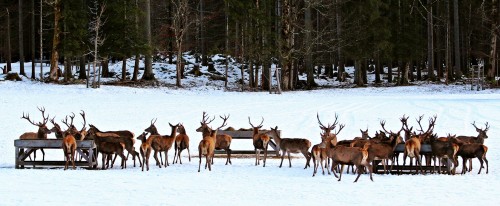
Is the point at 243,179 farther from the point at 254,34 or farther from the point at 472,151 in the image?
the point at 254,34

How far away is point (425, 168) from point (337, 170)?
1.71m

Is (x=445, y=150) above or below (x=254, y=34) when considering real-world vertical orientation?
below

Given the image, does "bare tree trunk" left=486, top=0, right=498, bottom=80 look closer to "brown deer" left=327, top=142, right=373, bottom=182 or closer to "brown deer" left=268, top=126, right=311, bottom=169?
"brown deer" left=268, top=126, right=311, bottom=169

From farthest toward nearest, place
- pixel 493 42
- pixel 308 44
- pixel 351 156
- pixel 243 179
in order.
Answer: pixel 493 42 < pixel 308 44 < pixel 243 179 < pixel 351 156

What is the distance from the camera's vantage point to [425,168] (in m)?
13.3

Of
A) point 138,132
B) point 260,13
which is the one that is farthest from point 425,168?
point 260,13

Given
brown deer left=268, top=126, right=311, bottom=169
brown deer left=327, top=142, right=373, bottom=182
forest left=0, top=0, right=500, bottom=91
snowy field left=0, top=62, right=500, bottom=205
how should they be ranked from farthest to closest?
forest left=0, top=0, right=500, bottom=91, brown deer left=268, top=126, right=311, bottom=169, brown deer left=327, top=142, right=373, bottom=182, snowy field left=0, top=62, right=500, bottom=205

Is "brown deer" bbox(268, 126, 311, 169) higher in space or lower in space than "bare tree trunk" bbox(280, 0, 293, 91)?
lower

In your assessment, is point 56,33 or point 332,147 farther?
point 56,33

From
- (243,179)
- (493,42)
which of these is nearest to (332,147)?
(243,179)

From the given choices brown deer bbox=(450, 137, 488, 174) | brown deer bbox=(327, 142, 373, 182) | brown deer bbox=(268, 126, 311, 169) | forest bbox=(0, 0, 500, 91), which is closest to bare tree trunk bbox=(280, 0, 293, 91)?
forest bbox=(0, 0, 500, 91)

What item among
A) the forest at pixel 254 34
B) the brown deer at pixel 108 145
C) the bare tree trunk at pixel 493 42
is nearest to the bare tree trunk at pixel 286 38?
the forest at pixel 254 34

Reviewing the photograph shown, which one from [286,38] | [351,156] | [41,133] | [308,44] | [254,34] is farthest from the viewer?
[254,34]

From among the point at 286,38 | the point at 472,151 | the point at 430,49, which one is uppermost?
the point at 286,38
